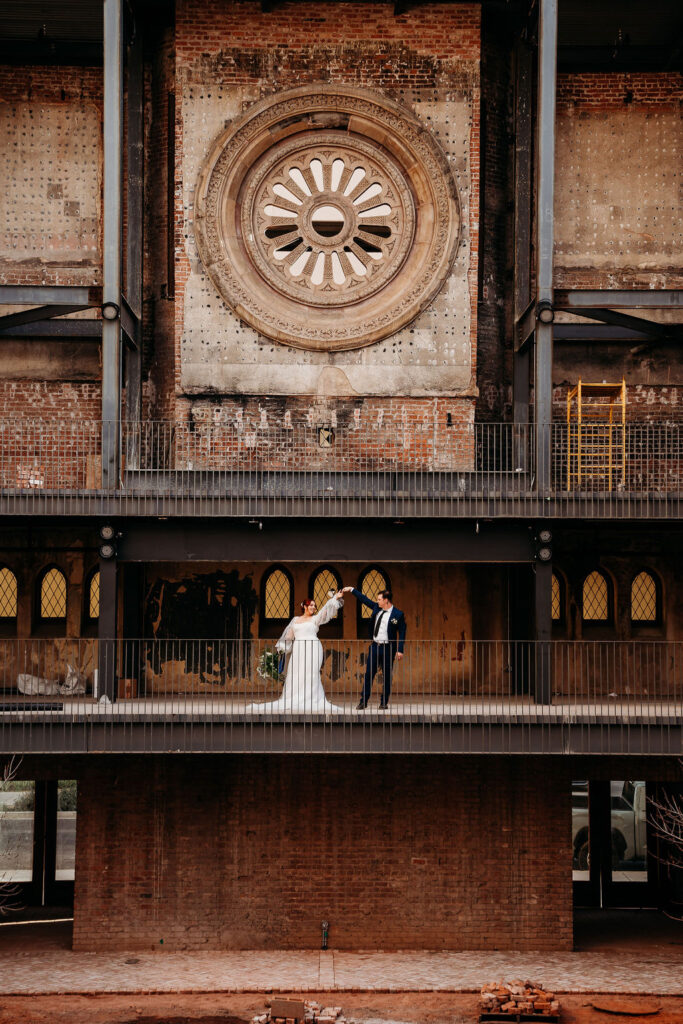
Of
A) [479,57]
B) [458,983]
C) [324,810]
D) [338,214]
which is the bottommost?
[458,983]

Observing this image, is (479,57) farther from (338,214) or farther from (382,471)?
(382,471)

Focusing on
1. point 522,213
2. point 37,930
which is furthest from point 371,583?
point 37,930

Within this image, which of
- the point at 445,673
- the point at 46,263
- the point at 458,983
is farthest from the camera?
the point at 46,263

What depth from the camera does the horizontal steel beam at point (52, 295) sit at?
1942cm

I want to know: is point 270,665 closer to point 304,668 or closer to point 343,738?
point 304,668

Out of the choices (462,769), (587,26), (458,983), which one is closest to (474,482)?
(462,769)

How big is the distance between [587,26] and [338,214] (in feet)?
19.1

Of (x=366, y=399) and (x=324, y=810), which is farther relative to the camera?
(x=366, y=399)

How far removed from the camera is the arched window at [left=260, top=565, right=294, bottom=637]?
70.2 ft

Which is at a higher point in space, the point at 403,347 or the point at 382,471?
the point at 403,347

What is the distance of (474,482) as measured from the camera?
19.7 m

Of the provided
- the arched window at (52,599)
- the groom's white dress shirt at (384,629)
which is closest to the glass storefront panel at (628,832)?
the groom's white dress shirt at (384,629)

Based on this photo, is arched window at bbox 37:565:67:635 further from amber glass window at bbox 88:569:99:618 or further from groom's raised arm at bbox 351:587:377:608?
groom's raised arm at bbox 351:587:377:608

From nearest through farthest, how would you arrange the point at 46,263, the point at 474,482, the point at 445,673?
the point at 474,482 < the point at 445,673 < the point at 46,263
